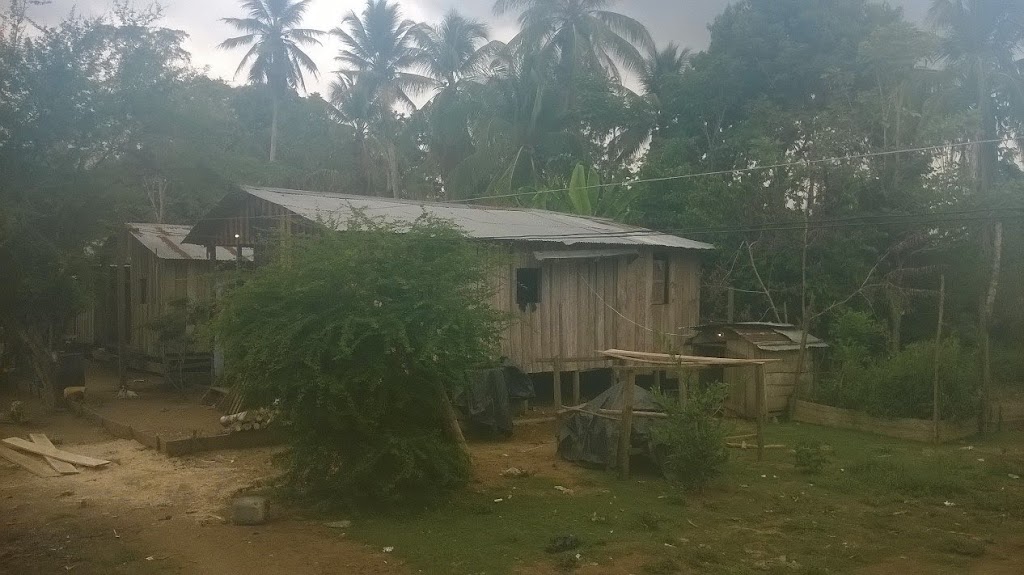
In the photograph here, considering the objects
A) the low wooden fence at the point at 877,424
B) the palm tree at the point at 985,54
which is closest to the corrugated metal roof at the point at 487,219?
the low wooden fence at the point at 877,424

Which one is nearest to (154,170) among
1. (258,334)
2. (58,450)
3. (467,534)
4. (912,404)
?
(58,450)

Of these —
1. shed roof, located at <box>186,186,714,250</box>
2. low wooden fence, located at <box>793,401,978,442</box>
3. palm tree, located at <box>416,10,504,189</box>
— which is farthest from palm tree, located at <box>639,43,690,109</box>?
low wooden fence, located at <box>793,401,978,442</box>

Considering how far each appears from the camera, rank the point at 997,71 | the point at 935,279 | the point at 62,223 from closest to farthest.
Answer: the point at 62,223 → the point at 935,279 → the point at 997,71

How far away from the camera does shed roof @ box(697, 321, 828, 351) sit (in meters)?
15.7

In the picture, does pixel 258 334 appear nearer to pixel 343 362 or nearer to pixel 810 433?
pixel 343 362

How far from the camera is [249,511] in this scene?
341 inches

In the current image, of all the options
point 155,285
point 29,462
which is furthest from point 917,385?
point 155,285

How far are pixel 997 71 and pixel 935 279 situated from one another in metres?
8.17

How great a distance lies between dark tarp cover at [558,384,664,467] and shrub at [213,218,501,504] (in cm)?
233

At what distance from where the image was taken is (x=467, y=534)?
331 inches

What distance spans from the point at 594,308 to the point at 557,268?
4.26 ft

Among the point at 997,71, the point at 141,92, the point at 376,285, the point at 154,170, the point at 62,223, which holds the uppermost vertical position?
the point at 997,71

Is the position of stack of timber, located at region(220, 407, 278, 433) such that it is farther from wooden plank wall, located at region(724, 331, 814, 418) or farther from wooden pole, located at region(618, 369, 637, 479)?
wooden plank wall, located at region(724, 331, 814, 418)

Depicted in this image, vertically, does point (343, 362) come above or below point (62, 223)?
below
